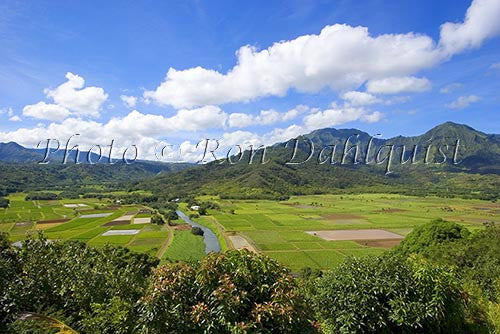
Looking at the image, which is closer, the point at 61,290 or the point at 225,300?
the point at 225,300

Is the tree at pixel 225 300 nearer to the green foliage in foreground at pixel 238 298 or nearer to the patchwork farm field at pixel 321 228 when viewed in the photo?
the green foliage in foreground at pixel 238 298

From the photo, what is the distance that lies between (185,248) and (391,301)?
46316mm

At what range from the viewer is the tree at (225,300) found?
762 centimetres

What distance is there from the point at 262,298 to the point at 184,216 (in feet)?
300

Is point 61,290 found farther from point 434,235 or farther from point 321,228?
point 321,228

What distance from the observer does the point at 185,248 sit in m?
54.5

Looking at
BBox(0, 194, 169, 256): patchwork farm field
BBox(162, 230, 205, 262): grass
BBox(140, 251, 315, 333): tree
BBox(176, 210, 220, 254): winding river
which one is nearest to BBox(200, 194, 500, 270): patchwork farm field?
BBox(176, 210, 220, 254): winding river

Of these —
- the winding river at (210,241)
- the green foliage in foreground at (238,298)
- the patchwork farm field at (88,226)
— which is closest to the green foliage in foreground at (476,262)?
the green foliage in foreground at (238,298)

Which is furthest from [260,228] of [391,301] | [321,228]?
[391,301]

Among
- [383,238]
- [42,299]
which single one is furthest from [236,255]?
[383,238]

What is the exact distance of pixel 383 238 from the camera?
6281 cm

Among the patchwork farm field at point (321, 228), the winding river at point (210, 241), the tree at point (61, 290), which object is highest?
the tree at point (61, 290)

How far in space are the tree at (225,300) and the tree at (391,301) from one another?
4718 mm

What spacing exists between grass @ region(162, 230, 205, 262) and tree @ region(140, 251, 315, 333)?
1498 inches
